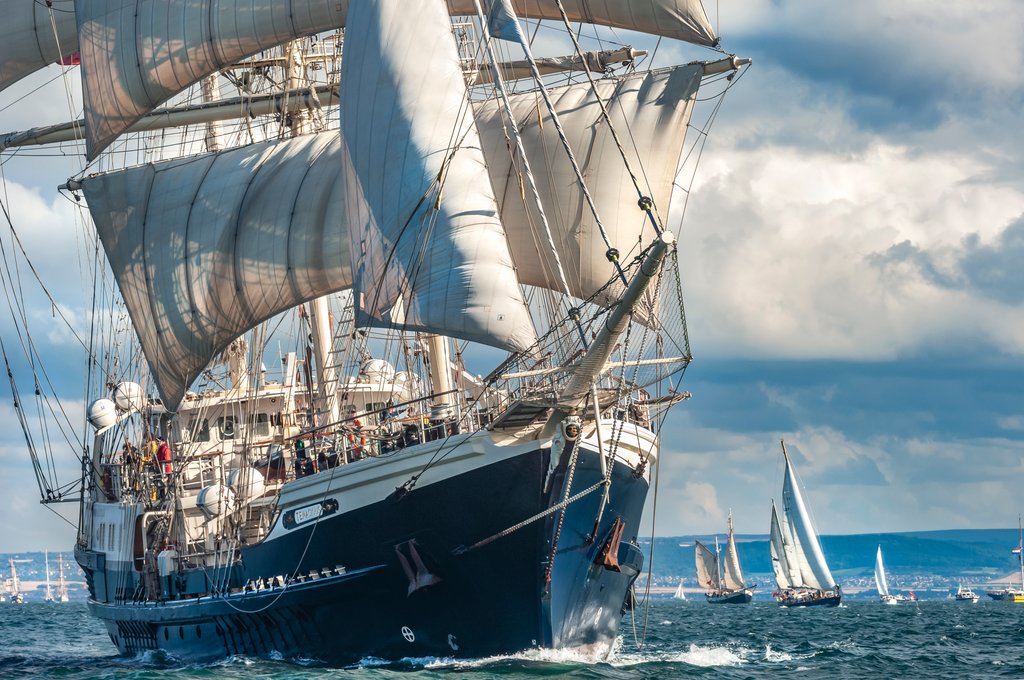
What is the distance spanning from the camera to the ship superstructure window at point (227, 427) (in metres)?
48.2

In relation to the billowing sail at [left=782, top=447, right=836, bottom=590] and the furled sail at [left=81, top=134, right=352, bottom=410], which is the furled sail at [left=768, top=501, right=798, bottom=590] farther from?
the furled sail at [left=81, top=134, right=352, bottom=410]

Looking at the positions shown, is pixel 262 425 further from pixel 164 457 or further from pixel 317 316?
pixel 164 457

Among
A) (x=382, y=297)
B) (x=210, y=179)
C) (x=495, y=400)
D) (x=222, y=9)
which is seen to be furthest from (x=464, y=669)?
(x=222, y=9)

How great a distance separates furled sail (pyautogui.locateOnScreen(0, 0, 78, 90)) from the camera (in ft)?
178

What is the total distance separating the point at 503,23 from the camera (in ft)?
112

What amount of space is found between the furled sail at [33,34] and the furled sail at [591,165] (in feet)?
58.1

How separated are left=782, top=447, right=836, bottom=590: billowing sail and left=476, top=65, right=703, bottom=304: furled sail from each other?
294 feet

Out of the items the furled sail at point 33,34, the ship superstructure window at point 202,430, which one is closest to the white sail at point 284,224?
the ship superstructure window at point 202,430

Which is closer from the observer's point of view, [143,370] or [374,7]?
[374,7]

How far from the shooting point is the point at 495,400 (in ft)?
120

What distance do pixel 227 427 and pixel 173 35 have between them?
13.2m

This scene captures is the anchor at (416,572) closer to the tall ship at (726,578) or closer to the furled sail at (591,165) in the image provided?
the furled sail at (591,165)

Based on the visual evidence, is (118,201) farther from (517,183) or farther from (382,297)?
(382,297)

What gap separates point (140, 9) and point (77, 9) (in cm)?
242
